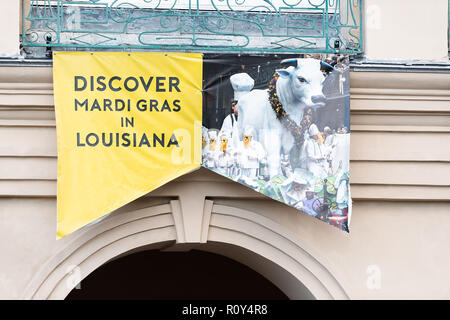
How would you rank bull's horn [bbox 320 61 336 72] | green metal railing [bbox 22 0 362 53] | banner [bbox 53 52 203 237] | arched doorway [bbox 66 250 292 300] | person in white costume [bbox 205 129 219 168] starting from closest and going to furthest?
1. banner [bbox 53 52 203 237]
2. person in white costume [bbox 205 129 219 168]
3. bull's horn [bbox 320 61 336 72]
4. green metal railing [bbox 22 0 362 53]
5. arched doorway [bbox 66 250 292 300]

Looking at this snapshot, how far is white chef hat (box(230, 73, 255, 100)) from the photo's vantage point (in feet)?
25.5

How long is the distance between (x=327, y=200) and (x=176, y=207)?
4.49 feet

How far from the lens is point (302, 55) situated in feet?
25.6

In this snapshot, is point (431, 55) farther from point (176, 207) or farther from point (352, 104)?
point (176, 207)

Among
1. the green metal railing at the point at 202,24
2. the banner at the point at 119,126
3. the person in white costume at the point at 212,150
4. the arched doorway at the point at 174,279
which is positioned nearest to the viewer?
the banner at the point at 119,126

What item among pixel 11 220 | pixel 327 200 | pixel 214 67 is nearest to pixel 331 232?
pixel 327 200

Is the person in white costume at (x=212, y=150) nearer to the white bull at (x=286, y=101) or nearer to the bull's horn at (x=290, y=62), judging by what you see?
the white bull at (x=286, y=101)

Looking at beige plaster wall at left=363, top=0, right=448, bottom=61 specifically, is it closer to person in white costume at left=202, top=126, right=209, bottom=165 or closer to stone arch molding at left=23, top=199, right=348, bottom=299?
person in white costume at left=202, top=126, right=209, bottom=165

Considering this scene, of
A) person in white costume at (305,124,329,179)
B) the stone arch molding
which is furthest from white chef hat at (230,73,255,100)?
the stone arch molding

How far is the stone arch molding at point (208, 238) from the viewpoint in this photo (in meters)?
7.79

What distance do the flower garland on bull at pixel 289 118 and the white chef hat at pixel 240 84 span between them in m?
0.20

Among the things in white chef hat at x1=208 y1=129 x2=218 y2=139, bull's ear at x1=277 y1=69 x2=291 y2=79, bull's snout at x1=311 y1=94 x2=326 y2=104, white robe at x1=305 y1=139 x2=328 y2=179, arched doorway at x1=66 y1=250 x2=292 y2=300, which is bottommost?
arched doorway at x1=66 y1=250 x2=292 y2=300

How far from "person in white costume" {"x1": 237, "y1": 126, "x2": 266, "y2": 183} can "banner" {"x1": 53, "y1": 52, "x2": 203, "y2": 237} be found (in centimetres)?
39

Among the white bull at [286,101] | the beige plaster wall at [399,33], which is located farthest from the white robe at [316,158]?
the beige plaster wall at [399,33]
